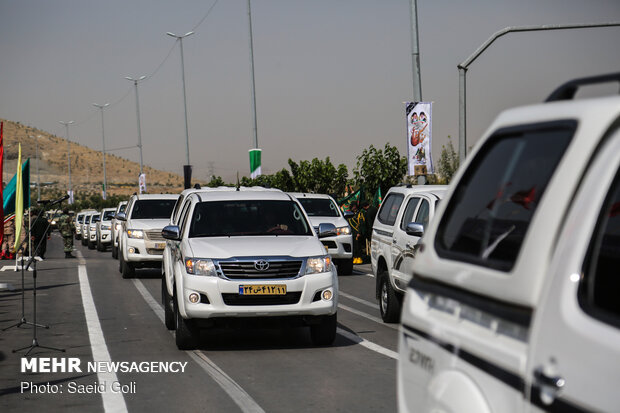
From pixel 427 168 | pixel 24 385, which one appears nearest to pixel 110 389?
pixel 24 385

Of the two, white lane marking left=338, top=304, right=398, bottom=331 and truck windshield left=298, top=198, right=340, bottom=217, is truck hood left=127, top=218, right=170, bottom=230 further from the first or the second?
white lane marking left=338, top=304, right=398, bottom=331

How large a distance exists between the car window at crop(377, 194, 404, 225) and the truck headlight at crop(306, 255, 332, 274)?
3357 mm

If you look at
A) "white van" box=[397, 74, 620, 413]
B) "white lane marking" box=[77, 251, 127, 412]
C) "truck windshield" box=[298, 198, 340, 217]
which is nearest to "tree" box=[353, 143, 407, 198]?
"truck windshield" box=[298, 198, 340, 217]

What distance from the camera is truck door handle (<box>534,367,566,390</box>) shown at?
250cm

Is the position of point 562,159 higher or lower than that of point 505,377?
higher

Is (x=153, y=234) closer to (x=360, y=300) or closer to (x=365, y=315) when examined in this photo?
(x=360, y=300)

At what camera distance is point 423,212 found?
12.5m

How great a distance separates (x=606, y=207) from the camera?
274 centimetres

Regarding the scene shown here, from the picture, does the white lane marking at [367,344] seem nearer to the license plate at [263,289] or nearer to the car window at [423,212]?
the license plate at [263,289]

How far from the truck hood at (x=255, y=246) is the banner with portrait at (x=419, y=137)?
8.94 metres

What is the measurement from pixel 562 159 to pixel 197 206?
8.87 metres

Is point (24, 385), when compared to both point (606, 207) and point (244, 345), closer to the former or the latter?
point (244, 345)

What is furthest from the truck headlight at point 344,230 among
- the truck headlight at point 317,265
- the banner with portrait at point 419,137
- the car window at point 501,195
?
the car window at point 501,195

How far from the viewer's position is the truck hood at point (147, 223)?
21966mm
